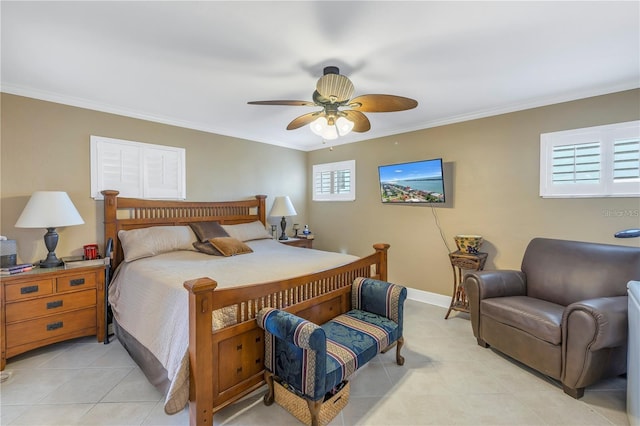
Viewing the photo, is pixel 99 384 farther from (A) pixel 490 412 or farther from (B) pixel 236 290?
(A) pixel 490 412

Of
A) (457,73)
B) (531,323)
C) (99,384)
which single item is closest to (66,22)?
(99,384)

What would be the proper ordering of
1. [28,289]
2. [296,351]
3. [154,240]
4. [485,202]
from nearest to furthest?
1. [296,351]
2. [28,289]
3. [154,240]
4. [485,202]

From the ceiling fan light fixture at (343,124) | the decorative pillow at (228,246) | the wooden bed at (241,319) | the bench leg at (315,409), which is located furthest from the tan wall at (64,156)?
the bench leg at (315,409)

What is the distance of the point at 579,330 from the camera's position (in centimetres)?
191

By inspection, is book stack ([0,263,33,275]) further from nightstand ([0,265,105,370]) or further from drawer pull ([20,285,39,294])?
drawer pull ([20,285,39,294])

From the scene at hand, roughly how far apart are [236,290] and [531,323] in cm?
228

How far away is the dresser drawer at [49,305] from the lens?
2348 mm

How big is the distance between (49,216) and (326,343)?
2699 millimetres

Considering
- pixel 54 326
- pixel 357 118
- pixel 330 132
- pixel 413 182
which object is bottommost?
pixel 54 326

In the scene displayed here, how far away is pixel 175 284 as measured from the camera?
1.99 m

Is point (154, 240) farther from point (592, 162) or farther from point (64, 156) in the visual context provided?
point (592, 162)

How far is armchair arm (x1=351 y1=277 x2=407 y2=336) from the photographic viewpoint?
229 cm

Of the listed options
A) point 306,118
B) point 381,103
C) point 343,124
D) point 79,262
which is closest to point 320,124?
point 343,124

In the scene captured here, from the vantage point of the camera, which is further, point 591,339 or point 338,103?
point 338,103
